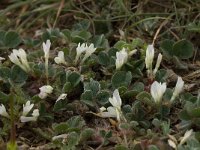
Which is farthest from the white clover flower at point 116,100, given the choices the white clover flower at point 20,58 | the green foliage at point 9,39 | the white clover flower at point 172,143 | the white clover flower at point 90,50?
the green foliage at point 9,39

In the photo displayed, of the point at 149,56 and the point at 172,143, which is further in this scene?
the point at 149,56

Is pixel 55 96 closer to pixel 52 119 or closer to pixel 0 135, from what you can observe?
pixel 52 119

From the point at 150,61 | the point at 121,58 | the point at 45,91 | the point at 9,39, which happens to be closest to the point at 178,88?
the point at 150,61

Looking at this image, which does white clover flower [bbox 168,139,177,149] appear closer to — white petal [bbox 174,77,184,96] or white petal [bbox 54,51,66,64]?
white petal [bbox 174,77,184,96]

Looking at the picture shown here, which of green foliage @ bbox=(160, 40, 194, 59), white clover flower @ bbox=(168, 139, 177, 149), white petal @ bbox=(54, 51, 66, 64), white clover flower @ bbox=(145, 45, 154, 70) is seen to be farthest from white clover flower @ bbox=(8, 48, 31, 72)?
white clover flower @ bbox=(168, 139, 177, 149)

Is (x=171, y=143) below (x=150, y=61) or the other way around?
below

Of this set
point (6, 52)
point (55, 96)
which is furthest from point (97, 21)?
point (55, 96)

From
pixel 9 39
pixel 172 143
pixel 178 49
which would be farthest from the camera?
pixel 9 39

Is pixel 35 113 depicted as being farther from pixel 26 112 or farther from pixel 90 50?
pixel 90 50

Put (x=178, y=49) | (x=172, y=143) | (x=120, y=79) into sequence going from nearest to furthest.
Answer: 1. (x=172, y=143)
2. (x=120, y=79)
3. (x=178, y=49)
